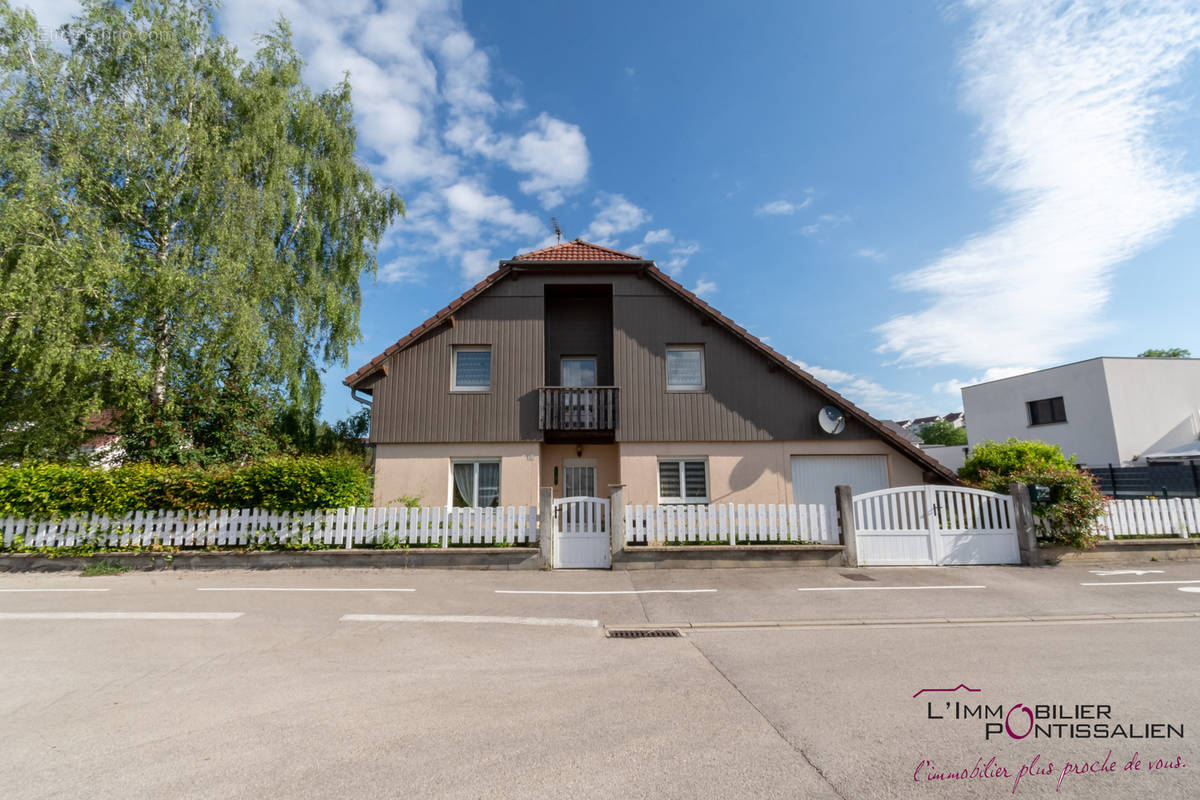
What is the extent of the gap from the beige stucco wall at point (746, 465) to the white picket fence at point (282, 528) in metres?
4.03

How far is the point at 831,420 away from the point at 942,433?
62.9 metres

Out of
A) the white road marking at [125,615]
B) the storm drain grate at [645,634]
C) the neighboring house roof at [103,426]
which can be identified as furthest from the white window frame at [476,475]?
the neighboring house roof at [103,426]

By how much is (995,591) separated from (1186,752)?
18.1ft

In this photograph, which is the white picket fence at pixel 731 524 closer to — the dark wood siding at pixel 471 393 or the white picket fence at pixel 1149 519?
the dark wood siding at pixel 471 393

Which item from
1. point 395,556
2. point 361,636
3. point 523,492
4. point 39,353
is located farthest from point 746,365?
point 39,353

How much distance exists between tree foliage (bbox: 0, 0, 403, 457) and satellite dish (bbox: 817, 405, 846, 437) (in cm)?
1580

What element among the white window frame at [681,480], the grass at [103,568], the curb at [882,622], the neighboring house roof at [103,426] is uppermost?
the neighboring house roof at [103,426]

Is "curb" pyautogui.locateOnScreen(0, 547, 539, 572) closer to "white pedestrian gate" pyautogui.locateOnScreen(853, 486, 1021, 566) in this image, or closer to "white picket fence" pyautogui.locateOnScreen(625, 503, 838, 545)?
"white picket fence" pyautogui.locateOnScreen(625, 503, 838, 545)

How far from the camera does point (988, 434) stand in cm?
2694

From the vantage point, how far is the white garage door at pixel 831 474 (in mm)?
13969

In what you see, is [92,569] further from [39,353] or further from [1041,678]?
[1041,678]

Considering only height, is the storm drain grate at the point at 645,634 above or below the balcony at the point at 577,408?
below

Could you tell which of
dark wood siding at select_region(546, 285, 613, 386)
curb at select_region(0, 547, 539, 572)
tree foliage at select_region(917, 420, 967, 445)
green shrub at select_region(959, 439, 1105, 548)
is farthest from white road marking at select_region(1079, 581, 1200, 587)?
tree foliage at select_region(917, 420, 967, 445)

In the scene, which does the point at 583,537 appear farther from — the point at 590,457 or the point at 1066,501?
the point at 1066,501
